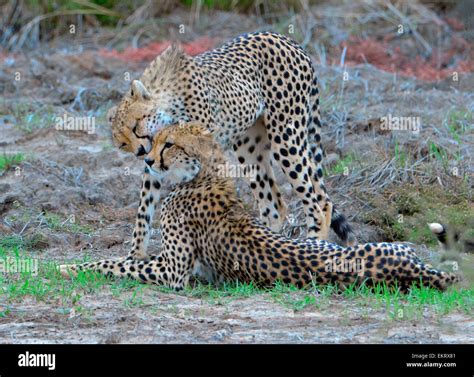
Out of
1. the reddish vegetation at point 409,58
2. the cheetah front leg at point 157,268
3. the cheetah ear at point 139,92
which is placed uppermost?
the reddish vegetation at point 409,58

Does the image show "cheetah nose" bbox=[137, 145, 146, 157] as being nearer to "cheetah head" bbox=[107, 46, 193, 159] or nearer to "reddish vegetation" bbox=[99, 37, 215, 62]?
"cheetah head" bbox=[107, 46, 193, 159]

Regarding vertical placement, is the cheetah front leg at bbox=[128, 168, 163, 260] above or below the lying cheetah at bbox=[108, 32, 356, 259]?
below

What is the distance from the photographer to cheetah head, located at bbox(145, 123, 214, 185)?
252 inches

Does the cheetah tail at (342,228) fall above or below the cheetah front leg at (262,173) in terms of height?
below

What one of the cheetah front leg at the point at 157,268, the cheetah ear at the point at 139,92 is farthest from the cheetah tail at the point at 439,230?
the cheetah ear at the point at 139,92

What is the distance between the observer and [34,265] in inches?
266

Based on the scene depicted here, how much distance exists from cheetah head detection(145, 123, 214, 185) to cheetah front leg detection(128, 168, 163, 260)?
37 cm

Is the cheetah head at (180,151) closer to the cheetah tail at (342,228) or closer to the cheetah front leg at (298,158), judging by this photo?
the cheetah front leg at (298,158)

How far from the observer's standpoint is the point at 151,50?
12273mm

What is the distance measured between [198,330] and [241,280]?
39.5 inches

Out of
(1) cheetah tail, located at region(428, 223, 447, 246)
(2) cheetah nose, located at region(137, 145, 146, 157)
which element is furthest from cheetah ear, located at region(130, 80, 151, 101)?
(1) cheetah tail, located at region(428, 223, 447, 246)

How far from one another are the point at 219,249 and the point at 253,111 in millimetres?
1371

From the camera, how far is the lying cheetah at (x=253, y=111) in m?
6.82

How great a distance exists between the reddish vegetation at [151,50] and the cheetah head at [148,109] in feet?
15.8
